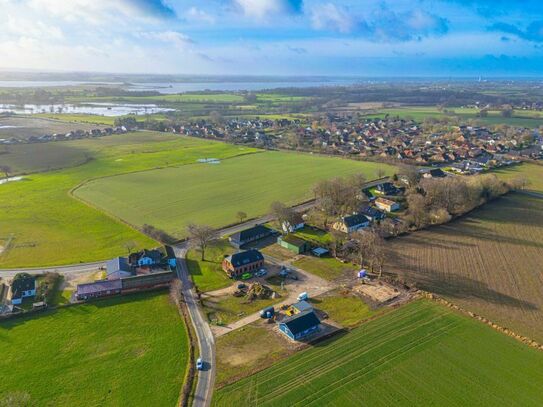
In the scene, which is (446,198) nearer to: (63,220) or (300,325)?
(300,325)

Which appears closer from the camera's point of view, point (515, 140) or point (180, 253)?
point (180, 253)

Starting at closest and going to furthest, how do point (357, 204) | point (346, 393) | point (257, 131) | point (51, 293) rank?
point (346, 393)
point (51, 293)
point (357, 204)
point (257, 131)

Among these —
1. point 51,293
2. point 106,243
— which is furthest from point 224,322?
point 106,243

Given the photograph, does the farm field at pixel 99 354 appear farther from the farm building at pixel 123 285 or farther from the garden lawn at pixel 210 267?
the garden lawn at pixel 210 267

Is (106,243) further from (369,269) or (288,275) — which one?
(369,269)

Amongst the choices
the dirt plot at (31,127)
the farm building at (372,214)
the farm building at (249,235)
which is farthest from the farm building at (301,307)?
the dirt plot at (31,127)

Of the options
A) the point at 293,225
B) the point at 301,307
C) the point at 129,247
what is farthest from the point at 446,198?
the point at 129,247

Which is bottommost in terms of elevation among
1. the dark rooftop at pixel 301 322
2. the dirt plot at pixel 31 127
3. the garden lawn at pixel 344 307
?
the garden lawn at pixel 344 307
